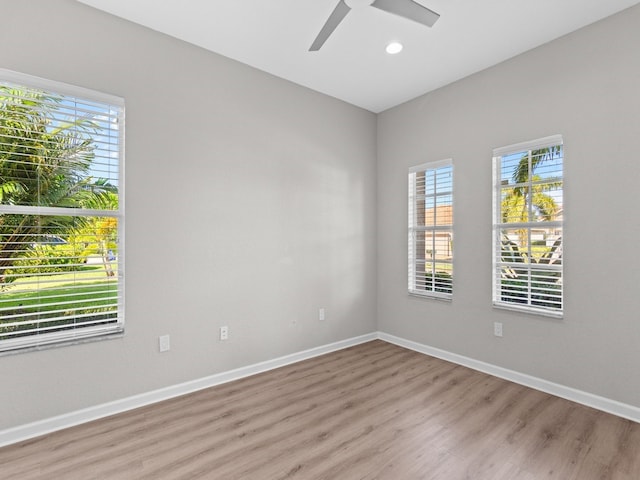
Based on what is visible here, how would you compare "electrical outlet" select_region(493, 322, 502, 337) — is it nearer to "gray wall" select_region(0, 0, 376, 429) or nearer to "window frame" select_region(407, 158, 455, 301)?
"window frame" select_region(407, 158, 455, 301)

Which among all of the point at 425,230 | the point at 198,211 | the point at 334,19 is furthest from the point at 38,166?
the point at 425,230

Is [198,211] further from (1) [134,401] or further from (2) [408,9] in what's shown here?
(2) [408,9]

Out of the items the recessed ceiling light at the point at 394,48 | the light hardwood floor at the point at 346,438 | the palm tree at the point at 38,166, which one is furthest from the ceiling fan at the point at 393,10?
the light hardwood floor at the point at 346,438

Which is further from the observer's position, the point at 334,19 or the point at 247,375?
the point at 247,375

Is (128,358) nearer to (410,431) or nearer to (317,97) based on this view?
(410,431)

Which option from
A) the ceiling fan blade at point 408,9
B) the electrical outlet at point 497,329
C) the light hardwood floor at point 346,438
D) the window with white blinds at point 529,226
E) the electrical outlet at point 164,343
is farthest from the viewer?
the electrical outlet at point 497,329

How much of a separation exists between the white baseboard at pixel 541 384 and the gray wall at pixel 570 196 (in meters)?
0.05

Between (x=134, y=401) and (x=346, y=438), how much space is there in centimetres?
165

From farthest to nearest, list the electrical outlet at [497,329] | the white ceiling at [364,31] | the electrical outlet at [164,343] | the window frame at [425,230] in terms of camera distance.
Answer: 1. the window frame at [425,230]
2. the electrical outlet at [497,329]
3. the electrical outlet at [164,343]
4. the white ceiling at [364,31]

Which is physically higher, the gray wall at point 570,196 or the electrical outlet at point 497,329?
the gray wall at point 570,196

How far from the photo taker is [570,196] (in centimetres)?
273

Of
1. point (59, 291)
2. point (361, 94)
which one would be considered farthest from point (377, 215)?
point (59, 291)

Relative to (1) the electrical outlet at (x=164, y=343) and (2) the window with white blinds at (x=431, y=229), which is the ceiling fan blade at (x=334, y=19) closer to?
(2) the window with white blinds at (x=431, y=229)

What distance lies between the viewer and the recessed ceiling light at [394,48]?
9.42 feet
